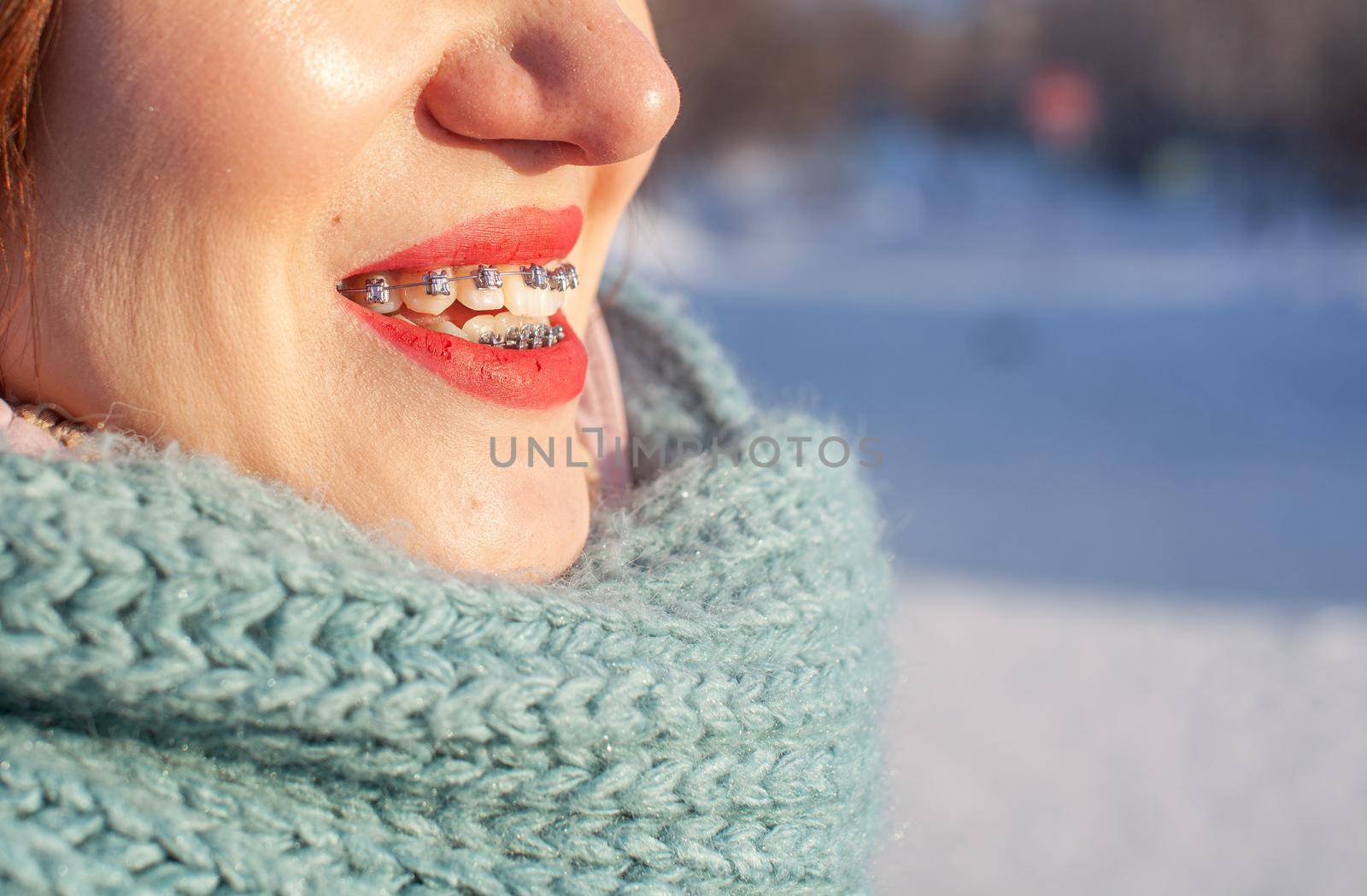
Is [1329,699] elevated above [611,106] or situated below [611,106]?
below

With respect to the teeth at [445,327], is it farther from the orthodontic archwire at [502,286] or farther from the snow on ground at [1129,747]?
the snow on ground at [1129,747]

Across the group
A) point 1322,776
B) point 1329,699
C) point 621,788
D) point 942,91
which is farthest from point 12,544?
point 942,91

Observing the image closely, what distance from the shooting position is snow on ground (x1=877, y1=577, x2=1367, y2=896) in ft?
7.45

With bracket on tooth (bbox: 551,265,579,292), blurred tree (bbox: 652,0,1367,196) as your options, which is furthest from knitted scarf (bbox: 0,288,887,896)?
blurred tree (bbox: 652,0,1367,196)

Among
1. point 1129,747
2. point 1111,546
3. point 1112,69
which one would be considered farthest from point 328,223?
Result: point 1112,69

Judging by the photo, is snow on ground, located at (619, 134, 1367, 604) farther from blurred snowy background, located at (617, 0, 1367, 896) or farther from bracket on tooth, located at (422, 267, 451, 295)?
bracket on tooth, located at (422, 267, 451, 295)

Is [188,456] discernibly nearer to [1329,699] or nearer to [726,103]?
[1329,699]

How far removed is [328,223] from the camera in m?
0.70

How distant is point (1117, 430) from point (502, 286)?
4693 mm

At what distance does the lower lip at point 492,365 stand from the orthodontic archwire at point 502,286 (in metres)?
0.01

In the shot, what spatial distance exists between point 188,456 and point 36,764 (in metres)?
0.19

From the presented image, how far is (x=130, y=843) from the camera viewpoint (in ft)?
2.04

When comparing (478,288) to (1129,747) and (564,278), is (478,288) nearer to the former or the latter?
(564,278)

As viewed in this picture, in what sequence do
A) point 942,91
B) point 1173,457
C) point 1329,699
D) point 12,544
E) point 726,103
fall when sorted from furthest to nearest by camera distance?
point 942,91, point 726,103, point 1173,457, point 1329,699, point 12,544
